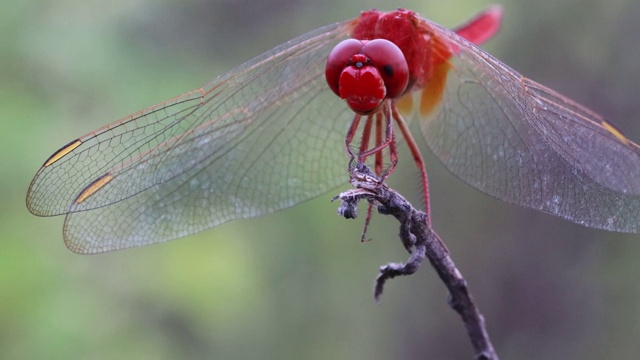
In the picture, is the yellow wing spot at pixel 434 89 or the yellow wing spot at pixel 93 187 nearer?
the yellow wing spot at pixel 93 187

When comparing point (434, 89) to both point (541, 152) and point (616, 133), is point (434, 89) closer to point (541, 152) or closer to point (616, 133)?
point (541, 152)

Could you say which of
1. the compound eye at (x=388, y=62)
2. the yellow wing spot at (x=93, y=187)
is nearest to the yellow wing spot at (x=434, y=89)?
the compound eye at (x=388, y=62)

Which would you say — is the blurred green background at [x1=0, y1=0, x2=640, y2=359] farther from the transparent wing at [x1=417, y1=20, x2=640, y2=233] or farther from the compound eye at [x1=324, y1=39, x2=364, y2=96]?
the compound eye at [x1=324, y1=39, x2=364, y2=96]

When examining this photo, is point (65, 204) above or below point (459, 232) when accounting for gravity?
below

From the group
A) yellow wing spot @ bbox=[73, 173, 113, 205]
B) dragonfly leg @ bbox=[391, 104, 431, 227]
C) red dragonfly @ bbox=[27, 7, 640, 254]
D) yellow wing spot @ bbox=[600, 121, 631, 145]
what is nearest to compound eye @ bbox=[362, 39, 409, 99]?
red dragonfly @ bbox=[27, 7, 640, 254]

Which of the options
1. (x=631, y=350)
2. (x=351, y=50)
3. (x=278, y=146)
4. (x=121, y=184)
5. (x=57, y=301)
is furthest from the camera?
(x=631, y=350)

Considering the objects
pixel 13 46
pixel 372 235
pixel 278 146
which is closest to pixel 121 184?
pixel 278 146

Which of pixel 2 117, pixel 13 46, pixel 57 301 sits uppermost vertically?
pixel 13 46

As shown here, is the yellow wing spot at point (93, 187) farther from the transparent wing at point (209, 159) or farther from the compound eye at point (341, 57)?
the compound eye at point (341, 57)

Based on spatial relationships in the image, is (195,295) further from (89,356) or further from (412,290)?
(412,290)
